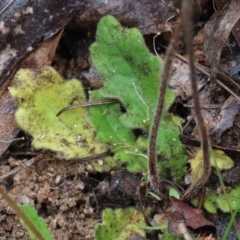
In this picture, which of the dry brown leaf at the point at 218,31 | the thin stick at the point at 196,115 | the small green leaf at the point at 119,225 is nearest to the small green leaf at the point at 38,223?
the small green leaf at the point at 119,225

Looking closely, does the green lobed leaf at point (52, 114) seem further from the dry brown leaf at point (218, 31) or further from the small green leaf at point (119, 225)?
the dry brown leaf at point (218, 31)

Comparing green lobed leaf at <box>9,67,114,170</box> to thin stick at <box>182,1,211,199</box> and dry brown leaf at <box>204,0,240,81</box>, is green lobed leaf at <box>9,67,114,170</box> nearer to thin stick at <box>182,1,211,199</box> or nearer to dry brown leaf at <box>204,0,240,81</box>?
thin stick at <box>182,1,211,199</box>

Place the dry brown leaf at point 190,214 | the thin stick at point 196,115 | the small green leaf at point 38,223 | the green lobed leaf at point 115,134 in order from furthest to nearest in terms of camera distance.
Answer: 1. the green lobed leaf at point 115,134
2. the dry brown leaf at point 190,214
3. the small green leaf at point 38,223
4. the thin stick at point 196,115

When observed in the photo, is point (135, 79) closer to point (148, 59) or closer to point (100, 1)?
point (148, 59)

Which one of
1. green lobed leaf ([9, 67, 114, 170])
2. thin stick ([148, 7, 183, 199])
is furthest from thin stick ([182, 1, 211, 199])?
green lobed leaf ([9, 67, 114, 170])

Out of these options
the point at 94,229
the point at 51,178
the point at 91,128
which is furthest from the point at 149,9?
the point at 94,229

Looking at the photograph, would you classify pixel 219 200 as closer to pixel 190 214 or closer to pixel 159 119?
pixel 190 214
